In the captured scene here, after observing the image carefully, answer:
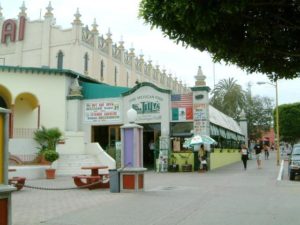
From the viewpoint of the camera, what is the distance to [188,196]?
13.7m

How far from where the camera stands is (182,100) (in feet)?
88.8

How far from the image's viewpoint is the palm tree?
199 ft

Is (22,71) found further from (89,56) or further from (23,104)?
(89,56)

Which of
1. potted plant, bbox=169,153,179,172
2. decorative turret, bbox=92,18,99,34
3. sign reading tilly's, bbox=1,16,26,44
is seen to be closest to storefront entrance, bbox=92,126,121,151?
potted plant, bbox=169,153,179,172

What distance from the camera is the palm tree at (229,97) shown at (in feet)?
199

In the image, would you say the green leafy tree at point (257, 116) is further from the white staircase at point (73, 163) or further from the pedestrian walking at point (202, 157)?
the white staircase at point (73, 163)

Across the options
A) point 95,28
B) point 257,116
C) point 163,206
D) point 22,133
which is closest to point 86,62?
point 95,28

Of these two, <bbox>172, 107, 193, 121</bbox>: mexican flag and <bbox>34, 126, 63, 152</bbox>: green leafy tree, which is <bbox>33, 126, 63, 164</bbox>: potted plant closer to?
<bbox>34, 126, 63, 152</bbox>: green leafy tree

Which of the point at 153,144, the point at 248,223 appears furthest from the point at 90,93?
the point at 248,223

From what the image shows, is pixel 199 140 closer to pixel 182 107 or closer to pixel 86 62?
pixel 182 107

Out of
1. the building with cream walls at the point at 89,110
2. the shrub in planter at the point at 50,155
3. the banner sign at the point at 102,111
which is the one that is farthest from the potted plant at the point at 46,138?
the banner sign at the point at 102,111

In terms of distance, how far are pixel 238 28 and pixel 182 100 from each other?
64.6 ft

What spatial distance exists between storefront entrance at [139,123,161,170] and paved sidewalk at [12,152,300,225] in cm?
1158

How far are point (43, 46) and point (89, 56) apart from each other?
430 cm
